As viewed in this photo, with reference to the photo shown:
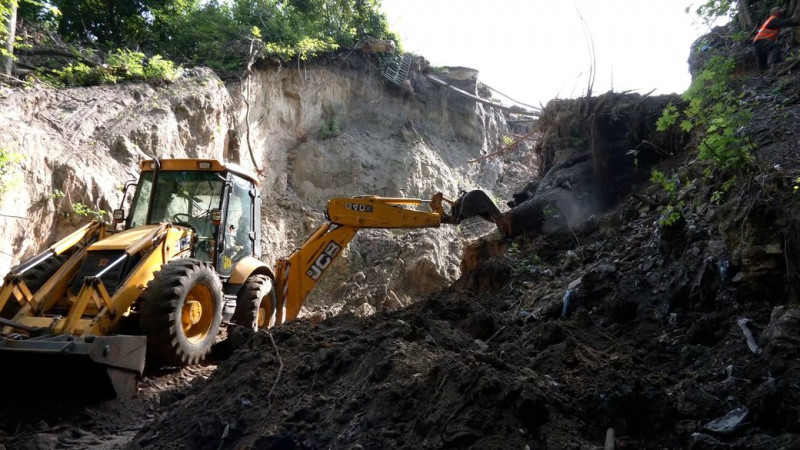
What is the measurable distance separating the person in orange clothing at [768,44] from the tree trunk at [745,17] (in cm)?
35

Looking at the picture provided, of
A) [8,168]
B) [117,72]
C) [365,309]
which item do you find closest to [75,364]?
[8,168]

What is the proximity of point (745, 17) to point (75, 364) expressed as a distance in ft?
33.0

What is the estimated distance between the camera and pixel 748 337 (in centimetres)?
401

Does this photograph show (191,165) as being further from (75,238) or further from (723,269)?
(723,269)

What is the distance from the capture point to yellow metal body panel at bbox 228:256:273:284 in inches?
297

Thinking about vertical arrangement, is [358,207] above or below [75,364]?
above

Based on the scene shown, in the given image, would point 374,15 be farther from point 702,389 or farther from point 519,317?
point 702,389

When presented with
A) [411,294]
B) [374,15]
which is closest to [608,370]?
[411,294]

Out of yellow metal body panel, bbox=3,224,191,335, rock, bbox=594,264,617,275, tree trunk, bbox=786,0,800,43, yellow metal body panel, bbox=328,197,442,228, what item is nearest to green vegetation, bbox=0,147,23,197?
yellow metal body panel, bbox=3,224,191,335

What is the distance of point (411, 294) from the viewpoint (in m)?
14.5

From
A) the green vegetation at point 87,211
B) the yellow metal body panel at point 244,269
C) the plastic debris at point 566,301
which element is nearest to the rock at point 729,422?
the plastic debris at point 566,301

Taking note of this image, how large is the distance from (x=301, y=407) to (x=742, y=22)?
9001mm

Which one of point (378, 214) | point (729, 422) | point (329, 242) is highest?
point (378, 214)

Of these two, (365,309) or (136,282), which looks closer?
(136,282)
